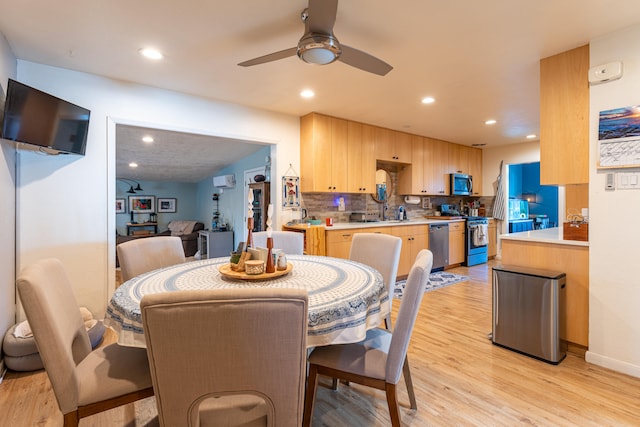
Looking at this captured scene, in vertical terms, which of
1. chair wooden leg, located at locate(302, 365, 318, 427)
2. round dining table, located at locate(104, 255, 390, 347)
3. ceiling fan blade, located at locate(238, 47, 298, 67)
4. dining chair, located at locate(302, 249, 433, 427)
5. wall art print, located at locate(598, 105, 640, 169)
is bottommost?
chair wooden leg, located at locate(302, 365, 318, 427)

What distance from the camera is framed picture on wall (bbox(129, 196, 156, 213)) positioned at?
7847 mm

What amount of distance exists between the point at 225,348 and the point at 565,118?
9.39 ft

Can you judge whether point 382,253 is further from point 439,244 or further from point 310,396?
point 439,244

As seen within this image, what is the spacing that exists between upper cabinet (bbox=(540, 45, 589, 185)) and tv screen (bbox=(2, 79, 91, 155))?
3.82 m

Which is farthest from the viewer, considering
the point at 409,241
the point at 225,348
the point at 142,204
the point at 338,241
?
the point at 142,204

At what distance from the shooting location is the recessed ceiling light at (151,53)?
7.85 feet

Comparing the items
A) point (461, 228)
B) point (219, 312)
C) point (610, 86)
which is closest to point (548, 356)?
point (610, 86)

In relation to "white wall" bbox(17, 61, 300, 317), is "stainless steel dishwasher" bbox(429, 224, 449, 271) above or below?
below

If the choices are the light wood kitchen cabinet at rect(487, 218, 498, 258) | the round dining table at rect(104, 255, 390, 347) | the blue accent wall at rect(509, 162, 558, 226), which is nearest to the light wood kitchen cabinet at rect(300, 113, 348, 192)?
the round dining table at rect(104, 255, 390, 347)

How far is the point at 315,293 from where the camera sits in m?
1.42

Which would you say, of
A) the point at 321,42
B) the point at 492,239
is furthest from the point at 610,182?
the point at 492,239

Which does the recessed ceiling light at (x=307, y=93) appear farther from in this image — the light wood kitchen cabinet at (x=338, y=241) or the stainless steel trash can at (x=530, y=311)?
the stainless steel trash can at (x=530, y=311)

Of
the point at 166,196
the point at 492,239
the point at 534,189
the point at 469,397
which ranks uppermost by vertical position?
the point at 534,189

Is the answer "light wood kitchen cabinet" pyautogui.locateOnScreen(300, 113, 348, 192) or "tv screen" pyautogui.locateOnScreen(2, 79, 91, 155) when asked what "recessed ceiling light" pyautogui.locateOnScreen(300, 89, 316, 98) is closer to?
"light wood kitchen cabinet" pyautogui.locateOnScreen(300, 113, 348, 192)
